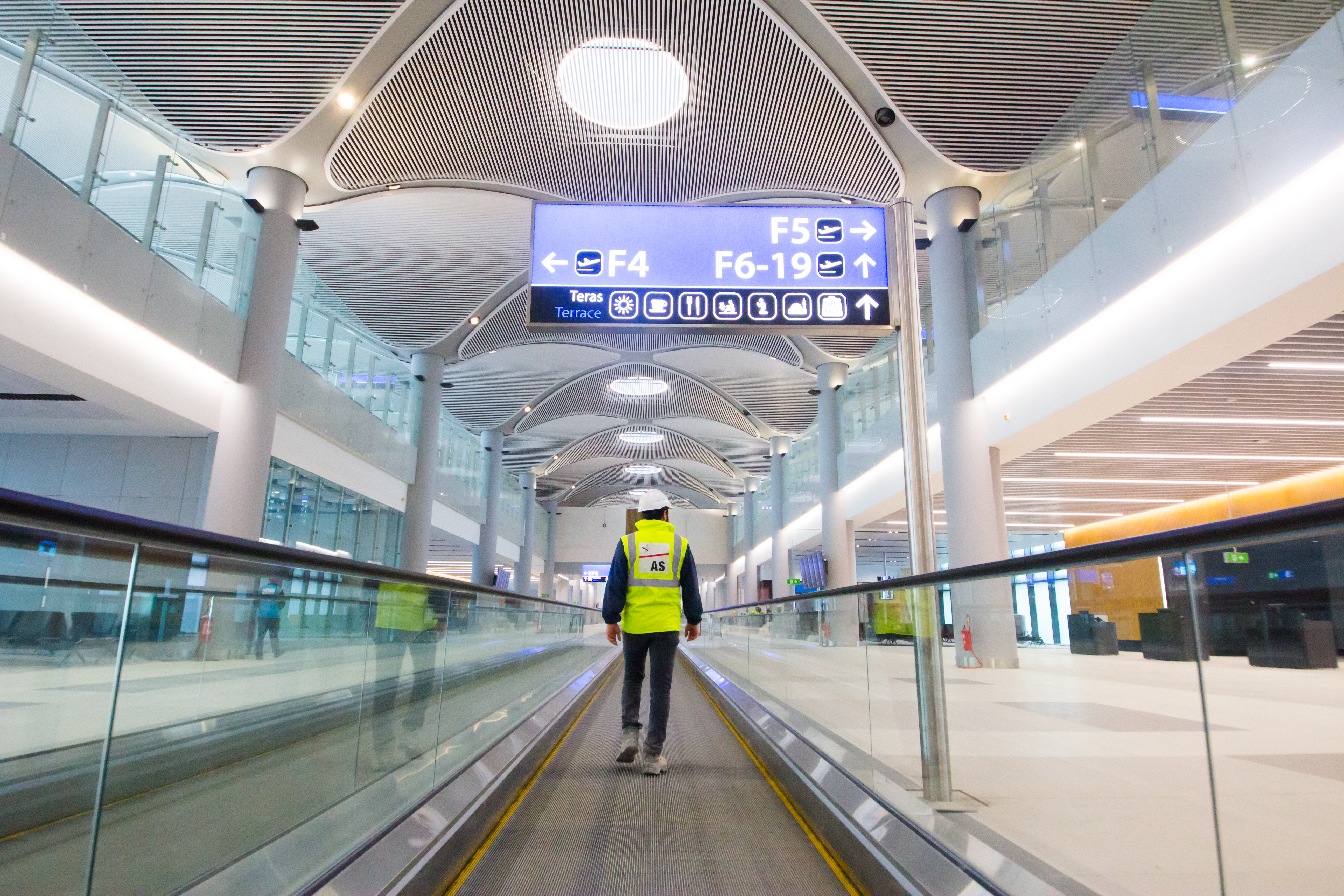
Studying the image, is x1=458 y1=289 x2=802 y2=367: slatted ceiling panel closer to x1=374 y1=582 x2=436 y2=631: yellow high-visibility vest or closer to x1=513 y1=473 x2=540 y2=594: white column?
x1=374 y1=582 x2=436 y2=631: yellow high-visibility vest

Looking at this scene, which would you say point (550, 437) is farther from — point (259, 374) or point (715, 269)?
point (715, 269)

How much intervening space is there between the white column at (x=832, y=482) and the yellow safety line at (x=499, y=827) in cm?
1535

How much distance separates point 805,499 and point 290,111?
19821 mm

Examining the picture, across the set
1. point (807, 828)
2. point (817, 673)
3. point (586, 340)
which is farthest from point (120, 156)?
point (586, 340)

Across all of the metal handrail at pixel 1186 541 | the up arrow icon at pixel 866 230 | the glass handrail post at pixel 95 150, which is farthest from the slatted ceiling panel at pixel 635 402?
the metal handrail at pixel 1186 541

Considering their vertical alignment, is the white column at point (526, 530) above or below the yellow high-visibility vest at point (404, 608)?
above

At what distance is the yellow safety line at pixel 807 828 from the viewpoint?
2770 millimetres

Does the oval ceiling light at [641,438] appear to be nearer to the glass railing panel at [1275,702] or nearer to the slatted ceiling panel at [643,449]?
the slatted ceiling panel at [643,449]

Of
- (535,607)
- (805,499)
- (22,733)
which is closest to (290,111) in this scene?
(535,607)

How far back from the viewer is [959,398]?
482 inches

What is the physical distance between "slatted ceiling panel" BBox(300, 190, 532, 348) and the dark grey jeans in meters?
9.84

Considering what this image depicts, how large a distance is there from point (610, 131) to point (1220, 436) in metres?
10.7

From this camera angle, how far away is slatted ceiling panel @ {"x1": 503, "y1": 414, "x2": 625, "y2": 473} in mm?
32125

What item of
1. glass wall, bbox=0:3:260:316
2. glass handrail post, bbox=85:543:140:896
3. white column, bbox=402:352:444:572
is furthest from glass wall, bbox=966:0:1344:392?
white column, bbox=402:352:444:572
